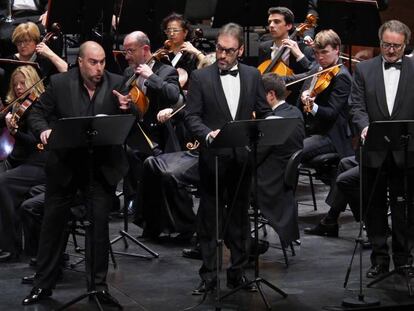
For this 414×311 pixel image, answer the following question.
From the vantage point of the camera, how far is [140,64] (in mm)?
7891

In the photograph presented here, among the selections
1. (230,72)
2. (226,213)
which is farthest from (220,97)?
(226,213)

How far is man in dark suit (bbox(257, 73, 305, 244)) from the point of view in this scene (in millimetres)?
7031

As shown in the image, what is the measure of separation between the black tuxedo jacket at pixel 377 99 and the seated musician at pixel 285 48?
1.97 metres

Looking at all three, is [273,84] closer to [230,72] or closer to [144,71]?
[230,72]

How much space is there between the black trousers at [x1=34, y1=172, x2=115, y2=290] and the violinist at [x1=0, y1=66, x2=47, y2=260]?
111 cm

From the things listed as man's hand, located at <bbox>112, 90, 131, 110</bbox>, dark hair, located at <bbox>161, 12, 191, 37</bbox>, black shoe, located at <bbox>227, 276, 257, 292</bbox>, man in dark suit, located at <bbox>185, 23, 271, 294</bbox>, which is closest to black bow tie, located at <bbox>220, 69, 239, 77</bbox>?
man in dark suit, located at <bbox>185, 23, 271, 294</bbox>

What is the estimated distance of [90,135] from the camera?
18.9ft

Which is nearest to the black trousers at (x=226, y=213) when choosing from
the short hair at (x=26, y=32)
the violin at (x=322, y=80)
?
the violin at (x=322, y=80)

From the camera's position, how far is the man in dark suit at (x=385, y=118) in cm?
650

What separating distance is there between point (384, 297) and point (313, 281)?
582mm

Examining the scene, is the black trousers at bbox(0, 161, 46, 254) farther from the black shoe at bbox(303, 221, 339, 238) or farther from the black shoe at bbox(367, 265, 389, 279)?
the black shoe at bbox(367, 265, 389, 279)

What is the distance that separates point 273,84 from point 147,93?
52.8 inches

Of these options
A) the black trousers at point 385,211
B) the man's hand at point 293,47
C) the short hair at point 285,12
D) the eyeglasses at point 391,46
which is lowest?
the black trousers at point 385,211

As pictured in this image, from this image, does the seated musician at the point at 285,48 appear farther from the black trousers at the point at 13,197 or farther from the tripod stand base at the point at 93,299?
the tripod stand base at the point at 93,299
